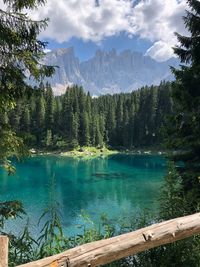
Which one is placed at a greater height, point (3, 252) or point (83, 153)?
point (83, 153)

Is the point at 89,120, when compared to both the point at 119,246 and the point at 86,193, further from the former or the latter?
the point at 119,246

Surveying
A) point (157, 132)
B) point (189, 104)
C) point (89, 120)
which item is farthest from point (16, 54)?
point (89, 120)

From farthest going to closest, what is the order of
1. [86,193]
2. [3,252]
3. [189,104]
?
1. [86,193]
2. [189,104]
3. [3,252]

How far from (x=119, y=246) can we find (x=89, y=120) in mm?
112376

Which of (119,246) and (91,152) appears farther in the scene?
(91,152)

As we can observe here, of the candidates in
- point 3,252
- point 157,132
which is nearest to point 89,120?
point 157,132

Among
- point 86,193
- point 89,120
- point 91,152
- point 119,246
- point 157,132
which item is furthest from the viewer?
point 89,120

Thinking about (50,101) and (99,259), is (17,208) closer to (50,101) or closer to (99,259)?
(99,259)

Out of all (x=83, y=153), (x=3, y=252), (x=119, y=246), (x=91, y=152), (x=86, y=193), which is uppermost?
(x=91, y=152)

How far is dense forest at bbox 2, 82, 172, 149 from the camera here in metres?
112

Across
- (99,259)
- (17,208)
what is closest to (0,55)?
(17,208)

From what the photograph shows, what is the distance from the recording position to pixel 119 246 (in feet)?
12.2

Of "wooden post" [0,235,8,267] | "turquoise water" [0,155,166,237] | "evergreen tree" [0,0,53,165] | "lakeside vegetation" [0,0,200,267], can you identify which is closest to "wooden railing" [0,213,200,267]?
"wooden post" [0,235,8,267]

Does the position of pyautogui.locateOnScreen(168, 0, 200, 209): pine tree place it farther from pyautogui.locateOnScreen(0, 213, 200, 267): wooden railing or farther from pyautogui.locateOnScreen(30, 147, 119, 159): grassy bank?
pyautogui.locateOnScreen(30, 147, 119, 159): grassy bank
